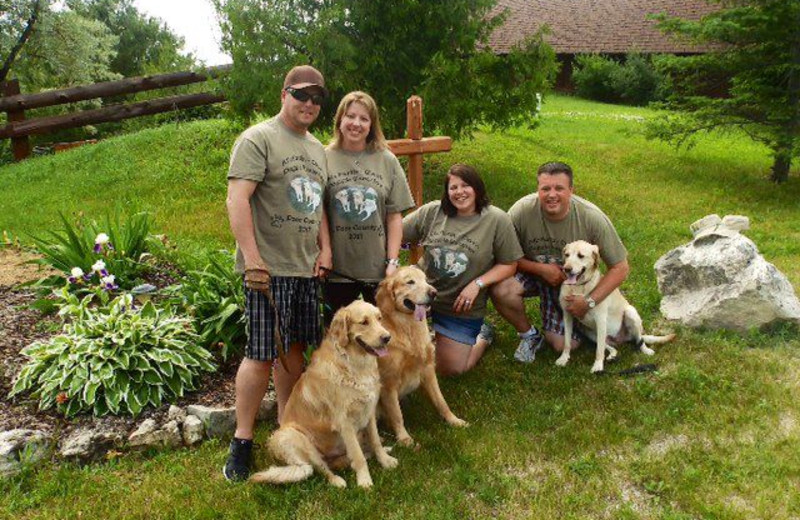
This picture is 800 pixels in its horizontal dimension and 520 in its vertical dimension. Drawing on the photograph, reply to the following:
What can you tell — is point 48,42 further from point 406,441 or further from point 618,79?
point 618,79

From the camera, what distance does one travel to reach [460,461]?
12.6ft

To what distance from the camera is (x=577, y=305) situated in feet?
16.1

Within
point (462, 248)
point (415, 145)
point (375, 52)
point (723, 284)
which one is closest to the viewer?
point (462, 248)

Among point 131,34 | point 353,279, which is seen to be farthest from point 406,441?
point 131,34

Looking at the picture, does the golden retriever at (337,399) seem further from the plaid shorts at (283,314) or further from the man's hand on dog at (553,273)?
the man's hand on dog at (553,273)

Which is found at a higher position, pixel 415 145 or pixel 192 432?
pixel 415 145

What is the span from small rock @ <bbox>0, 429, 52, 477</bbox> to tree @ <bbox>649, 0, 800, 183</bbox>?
10.9m

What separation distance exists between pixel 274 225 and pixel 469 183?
1.63 metres

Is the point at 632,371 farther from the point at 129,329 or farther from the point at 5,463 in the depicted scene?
the point at 5,463

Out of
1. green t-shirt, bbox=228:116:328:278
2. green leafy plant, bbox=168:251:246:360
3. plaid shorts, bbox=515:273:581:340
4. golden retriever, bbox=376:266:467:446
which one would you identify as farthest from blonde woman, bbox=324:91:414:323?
plaid shorts, bbox=515:273:581:340

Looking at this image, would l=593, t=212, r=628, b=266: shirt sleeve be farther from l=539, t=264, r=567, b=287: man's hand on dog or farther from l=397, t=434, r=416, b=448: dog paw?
l=397, t=434, r=416, b=448: dog paw

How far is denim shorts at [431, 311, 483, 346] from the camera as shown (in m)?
4.94

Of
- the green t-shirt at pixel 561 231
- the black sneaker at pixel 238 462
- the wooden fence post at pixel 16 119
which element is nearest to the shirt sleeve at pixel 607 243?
the green t-shirt at pixel 561 231

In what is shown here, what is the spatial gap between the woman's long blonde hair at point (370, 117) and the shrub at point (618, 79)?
2075cm
